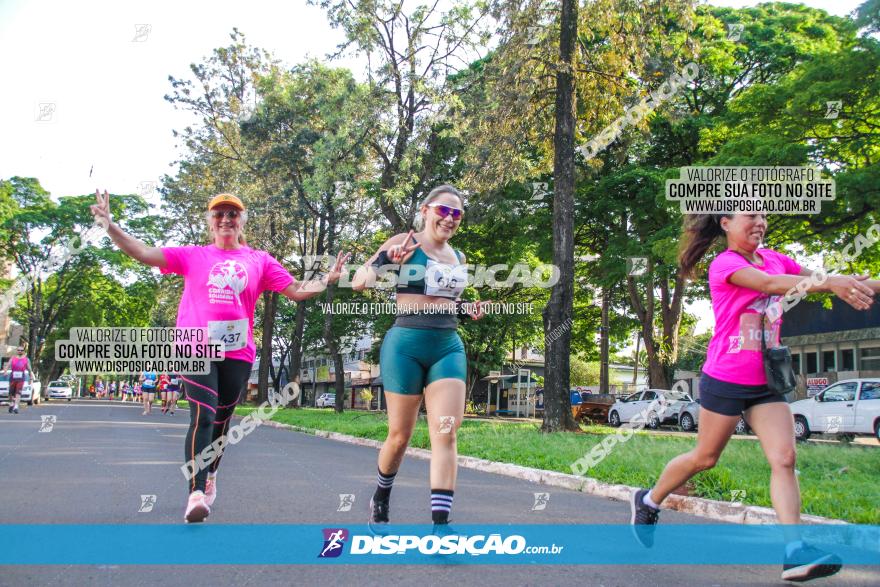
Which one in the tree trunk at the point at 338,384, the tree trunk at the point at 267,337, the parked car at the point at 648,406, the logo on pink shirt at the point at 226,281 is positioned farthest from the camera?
the tree trunk at the point at 267,337

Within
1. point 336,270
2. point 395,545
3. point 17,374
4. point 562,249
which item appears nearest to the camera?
point 395,545

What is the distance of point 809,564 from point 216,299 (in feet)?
12.1

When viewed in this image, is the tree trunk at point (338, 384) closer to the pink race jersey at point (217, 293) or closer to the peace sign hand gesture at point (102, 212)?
the pink race jersey at point (217, 293)

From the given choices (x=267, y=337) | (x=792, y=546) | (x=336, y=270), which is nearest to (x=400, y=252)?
(x=336, y=270)

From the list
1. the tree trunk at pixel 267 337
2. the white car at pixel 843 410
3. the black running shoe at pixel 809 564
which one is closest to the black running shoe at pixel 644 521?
the black running shoe at pixel 809 564

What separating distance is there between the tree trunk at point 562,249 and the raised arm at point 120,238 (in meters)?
10.1

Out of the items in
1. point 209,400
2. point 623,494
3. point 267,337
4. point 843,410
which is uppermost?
point 267,337

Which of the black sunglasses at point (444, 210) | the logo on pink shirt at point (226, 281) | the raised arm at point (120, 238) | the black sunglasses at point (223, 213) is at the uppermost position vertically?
the black sunglasses at point (223, 213)

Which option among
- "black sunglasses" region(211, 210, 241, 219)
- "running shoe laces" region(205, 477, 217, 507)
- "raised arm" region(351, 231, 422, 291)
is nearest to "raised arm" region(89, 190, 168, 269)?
"black sunglasses" region(211, 210, 241, 219)

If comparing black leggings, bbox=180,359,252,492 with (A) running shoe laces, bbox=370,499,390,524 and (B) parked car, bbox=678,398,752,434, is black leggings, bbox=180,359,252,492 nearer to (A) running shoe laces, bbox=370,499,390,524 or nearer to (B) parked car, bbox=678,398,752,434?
(A) running shoe laces, bbox=370,499,390,524

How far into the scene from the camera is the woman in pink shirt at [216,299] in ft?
14.3

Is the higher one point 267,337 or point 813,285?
point 267,337

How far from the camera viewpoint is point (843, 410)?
649 inches

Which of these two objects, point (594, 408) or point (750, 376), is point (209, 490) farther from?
point (594, 408)
